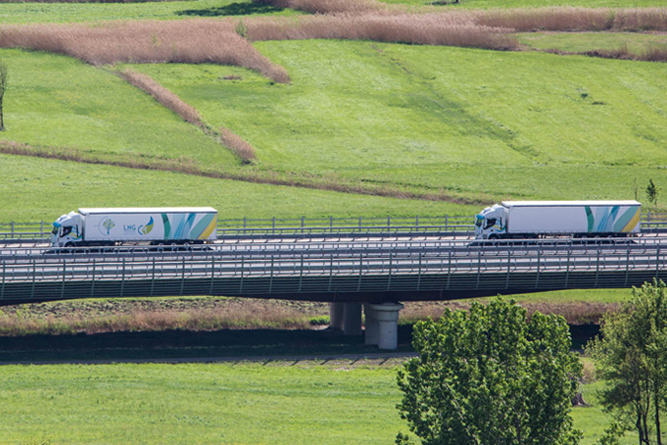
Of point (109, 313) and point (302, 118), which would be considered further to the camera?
point (302, 118)

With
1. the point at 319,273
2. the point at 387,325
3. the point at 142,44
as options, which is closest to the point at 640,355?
the point at 387,325

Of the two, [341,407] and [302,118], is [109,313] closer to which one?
[341,407]

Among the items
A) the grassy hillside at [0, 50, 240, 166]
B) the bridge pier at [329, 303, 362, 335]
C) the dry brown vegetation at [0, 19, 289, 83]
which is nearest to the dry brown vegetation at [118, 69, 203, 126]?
the grassy hillside at [0, 50, 240, 166]

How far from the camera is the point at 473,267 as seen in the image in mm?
54875

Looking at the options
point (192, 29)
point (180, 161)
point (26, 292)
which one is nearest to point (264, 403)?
point (26, 292)

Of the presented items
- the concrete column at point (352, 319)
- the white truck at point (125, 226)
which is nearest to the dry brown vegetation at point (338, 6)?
the white truck at point (125, 226)

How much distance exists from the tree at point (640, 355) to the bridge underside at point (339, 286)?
15722 millimetres

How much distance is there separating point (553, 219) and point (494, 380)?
120 feet

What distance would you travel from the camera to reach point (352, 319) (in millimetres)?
56781

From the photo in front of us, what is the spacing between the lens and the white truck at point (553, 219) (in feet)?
208

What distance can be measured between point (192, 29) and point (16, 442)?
86146 mm

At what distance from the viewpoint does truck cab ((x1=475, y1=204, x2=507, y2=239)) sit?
209 feet

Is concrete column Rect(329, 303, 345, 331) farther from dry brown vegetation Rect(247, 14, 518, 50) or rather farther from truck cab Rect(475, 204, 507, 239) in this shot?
dry brown vegetation Rect(247, 14, 518, 50)

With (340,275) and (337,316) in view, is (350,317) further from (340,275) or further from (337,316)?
(340,275)
